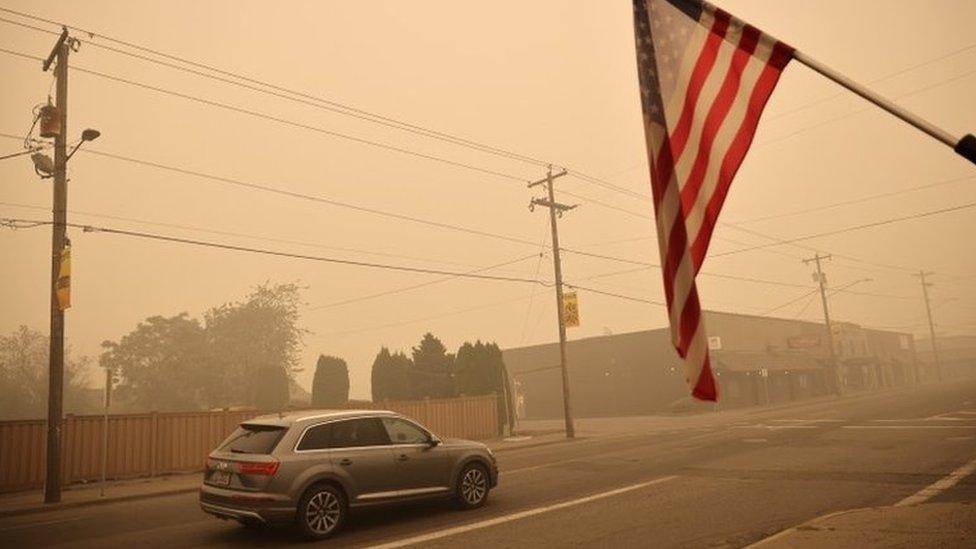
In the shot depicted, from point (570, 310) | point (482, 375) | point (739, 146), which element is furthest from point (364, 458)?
point (482, 375)

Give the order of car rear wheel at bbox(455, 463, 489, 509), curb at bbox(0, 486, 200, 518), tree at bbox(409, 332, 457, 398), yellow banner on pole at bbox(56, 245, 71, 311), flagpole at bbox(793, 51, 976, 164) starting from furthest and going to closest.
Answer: tree at bbox(409, 332, 457, 398), yellow banner on pole at bbox(56, 245, 71, 311), curb at bbox(0, 486, 200, 518), car rear wheel at bbox(455, 463, 489, 509), flagpole at bbox(793, 51, 976, 164)

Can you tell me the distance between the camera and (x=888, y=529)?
7492 millimetres

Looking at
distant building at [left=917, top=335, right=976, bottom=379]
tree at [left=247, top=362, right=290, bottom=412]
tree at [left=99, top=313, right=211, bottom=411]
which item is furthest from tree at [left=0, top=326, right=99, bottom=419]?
distant building at [left=917, top=335, right=976, bottom=379]

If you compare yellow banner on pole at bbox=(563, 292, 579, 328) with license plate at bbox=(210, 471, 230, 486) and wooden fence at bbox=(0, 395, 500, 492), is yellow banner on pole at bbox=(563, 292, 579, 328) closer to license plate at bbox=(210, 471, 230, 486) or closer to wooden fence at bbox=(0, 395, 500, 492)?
wooden fence at bbox=(0, 395, 500, 492)

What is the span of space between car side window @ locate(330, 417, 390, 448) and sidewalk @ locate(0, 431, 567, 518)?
29.1 feet

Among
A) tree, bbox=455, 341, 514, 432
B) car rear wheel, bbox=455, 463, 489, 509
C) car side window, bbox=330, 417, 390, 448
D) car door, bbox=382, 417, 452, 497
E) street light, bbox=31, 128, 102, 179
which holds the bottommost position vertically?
car rear wheel, bbox=455, 463, 489, 509

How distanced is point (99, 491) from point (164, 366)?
6381 centimetres

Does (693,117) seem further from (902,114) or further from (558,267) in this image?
(558,267)

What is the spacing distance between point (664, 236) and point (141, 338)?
83.5 meters

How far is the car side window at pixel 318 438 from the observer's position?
29.1ft

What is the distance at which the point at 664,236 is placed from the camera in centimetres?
479

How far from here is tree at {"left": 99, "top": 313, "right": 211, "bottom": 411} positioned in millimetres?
72188

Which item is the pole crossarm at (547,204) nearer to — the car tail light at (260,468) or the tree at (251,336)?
the car tail light at (260,468)

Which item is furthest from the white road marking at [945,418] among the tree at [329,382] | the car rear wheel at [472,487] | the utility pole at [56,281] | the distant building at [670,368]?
the tree at [329,382]
